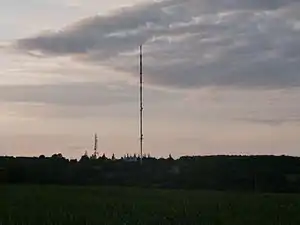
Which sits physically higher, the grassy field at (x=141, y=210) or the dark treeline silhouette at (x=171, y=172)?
the dark treeline silhouette at (x=171, y=172)

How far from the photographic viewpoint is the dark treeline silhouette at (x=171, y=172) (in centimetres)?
5200

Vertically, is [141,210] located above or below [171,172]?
below

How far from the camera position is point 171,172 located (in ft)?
177

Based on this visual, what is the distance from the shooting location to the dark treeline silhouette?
52000mm

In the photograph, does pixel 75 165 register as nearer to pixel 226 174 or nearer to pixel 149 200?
pixel 226 174

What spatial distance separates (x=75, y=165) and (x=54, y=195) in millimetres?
21181

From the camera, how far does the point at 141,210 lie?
2486 cm

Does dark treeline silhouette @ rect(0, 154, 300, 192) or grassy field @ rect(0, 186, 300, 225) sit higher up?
dark treeline silhouette @ rect(0, 154, 300, 192)

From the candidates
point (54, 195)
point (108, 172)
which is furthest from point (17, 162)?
point (54, 195)

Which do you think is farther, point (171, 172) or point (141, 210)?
point (171, 172)

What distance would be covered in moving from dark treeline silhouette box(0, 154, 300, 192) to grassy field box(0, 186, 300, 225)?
17630mm

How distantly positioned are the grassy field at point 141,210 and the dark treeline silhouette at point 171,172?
17630 mm

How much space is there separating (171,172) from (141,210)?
29.1 metres

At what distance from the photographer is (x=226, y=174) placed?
176ft
